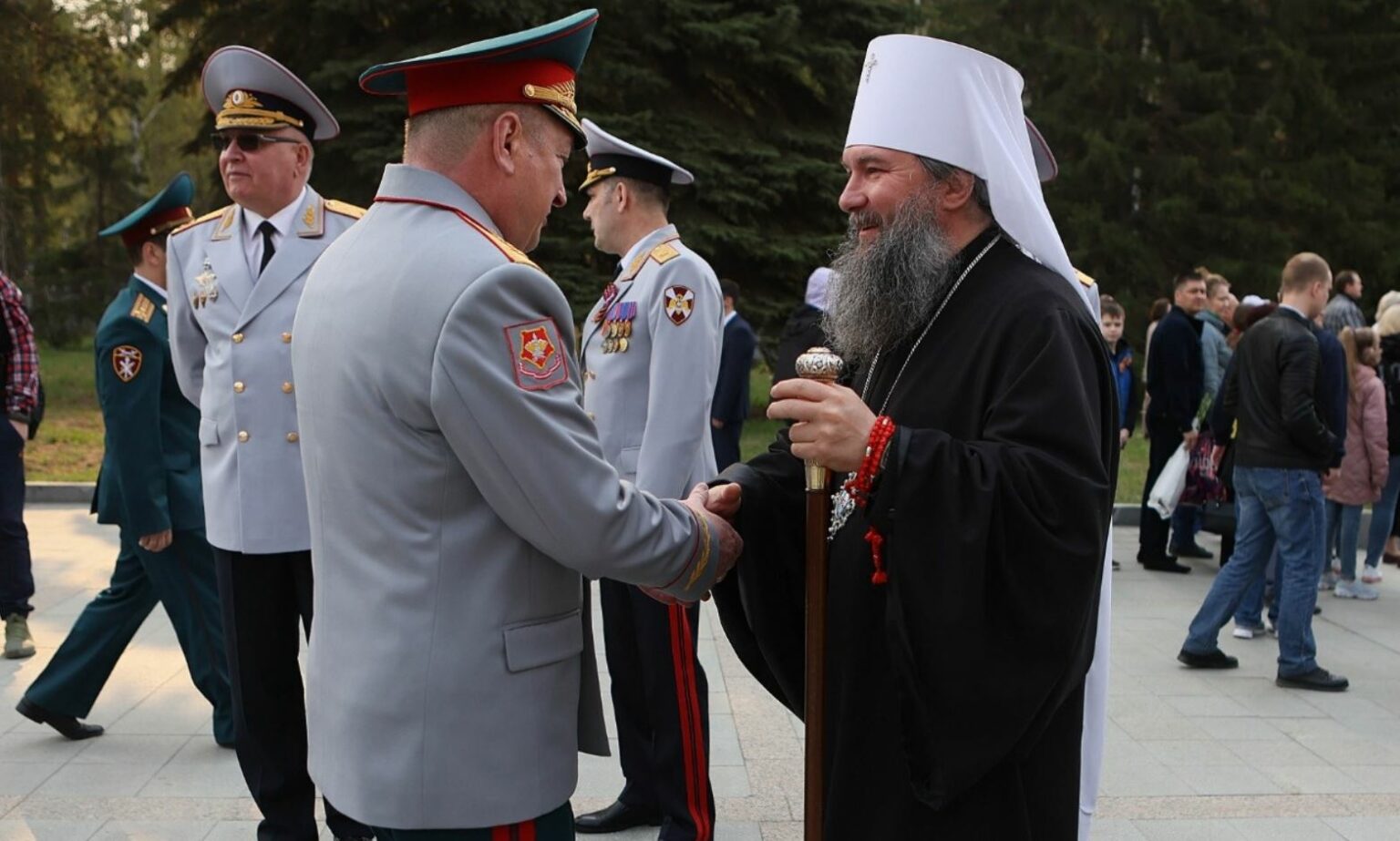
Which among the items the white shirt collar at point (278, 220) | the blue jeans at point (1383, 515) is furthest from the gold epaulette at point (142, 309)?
the blue jeans at point (1383, 515)

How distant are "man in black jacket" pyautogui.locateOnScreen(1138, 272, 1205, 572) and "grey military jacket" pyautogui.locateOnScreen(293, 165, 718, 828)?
7.73 meters

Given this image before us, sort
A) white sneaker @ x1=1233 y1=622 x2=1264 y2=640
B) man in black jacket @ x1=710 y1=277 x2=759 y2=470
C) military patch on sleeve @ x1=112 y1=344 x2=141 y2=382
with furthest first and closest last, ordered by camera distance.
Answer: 1. man in black jacket @ x1=710 y1=277 x2=759 y2=470
2. white sneaker @ x1=1233 y1=622 x2=1264 y2=640
3. military patch on sleeve @ x1=112 y1=344 x2=141 y2=382

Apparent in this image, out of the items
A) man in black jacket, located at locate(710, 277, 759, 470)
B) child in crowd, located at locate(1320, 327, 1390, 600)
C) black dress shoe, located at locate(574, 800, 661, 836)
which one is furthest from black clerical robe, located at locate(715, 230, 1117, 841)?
man in black jacket, located at locate(710, 277, 759, 470)

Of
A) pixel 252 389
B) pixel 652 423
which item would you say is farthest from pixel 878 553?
pixel 252 389

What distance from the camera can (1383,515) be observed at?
8.85 meters

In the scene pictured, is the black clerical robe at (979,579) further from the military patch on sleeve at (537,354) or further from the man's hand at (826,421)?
the military patch on sleeve at (537,354)

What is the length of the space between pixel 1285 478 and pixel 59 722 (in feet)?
19.2

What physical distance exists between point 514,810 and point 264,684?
6.03ft

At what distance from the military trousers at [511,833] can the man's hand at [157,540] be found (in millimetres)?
2902

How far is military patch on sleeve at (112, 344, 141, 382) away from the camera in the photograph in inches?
195

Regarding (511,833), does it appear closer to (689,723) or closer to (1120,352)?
(689,723)

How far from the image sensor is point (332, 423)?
2.36 metres

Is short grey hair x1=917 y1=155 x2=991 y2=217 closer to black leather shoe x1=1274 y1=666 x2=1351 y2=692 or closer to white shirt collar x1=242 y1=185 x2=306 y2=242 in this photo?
white shirt collar x1=242 y1=185 x2=306 y2=242

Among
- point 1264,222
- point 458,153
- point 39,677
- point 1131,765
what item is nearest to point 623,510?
point 458,153
